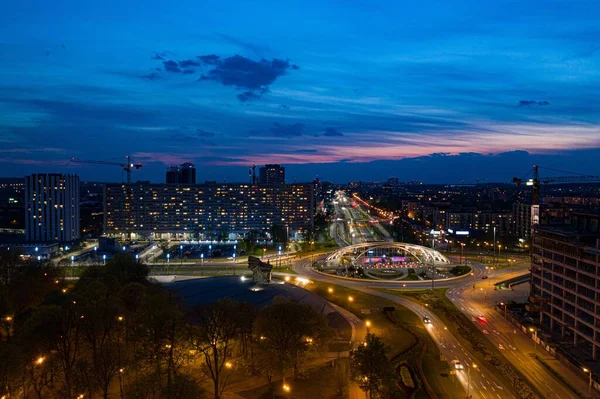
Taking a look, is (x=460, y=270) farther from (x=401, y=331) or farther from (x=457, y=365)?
(x=457, y=365)

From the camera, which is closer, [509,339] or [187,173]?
[509,339]

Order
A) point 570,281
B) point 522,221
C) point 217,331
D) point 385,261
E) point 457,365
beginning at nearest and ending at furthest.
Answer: point 217,331, point 457,365, point 570,281, point 385,261, point 522,221

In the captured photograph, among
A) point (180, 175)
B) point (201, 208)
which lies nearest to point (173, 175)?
point (180, 175)

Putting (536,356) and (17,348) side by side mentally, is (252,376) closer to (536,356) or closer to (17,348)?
(17,348)

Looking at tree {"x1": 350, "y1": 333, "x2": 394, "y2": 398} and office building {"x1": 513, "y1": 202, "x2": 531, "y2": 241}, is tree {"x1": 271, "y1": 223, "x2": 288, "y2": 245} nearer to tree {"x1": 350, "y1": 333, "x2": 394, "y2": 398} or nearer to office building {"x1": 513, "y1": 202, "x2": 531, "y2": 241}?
office building {"x1": 513, "y1": 202, "x2": 531, "y2": 241}

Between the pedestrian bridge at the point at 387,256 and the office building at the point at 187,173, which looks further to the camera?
the office building at the point at 187,173

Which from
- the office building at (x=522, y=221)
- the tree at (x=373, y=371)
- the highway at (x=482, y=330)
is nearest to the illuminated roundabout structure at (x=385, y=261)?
the highway at (x=482, y=330)

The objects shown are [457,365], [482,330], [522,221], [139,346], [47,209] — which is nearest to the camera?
[139,346]

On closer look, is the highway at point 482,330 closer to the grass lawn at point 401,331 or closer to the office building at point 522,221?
the grass lawn at point 401,331
